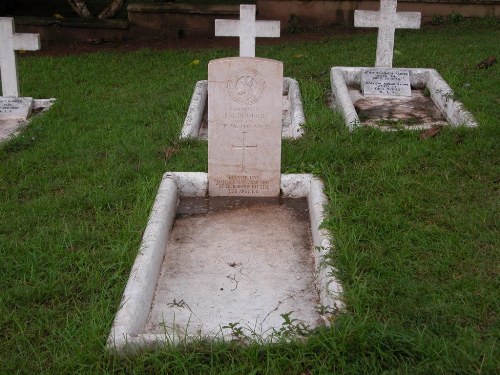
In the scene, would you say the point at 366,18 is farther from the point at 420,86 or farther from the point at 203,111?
the point at 203,111

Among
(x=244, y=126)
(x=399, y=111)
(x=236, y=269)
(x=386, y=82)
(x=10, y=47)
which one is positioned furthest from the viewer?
(x=386, y=82)

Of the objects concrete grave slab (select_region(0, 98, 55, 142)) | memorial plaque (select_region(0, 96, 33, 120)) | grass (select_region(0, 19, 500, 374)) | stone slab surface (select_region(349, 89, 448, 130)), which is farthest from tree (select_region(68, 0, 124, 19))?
stone slab surface (select_region(349, 89, 448, 130))

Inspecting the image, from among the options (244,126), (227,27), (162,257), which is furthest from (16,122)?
(162,257)

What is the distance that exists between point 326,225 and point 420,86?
393 cm

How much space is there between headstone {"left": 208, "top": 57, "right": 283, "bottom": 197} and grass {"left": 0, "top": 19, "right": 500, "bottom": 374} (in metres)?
0.26

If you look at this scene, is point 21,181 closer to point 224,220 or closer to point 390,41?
point 224,220

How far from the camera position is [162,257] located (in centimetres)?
406

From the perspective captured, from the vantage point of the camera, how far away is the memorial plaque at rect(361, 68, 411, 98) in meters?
7.19

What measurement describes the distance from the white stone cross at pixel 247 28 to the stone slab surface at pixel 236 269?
2799 millimetres

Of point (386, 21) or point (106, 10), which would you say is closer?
point (386, 21)

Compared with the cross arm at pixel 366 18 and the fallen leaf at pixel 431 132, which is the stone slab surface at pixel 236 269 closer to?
the fallen leaf at pixel 431 132

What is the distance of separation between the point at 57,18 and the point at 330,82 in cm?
520

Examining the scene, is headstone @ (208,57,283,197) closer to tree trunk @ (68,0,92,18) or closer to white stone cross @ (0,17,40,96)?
white stone cross @ (0,17,40,96)

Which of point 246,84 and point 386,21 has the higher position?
point 386,21
